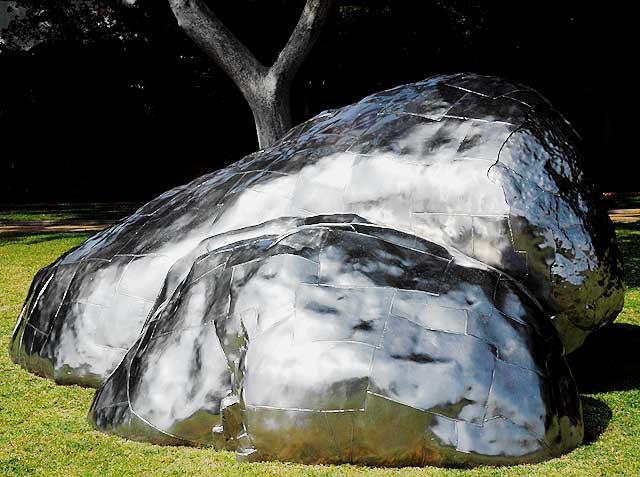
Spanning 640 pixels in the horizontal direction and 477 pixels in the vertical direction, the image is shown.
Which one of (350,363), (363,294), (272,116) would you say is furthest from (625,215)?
(350,363)

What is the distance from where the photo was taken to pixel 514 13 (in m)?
18.9

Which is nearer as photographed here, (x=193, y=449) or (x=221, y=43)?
(x=193, y=449)

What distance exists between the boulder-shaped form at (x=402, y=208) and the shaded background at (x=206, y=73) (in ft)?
44.9

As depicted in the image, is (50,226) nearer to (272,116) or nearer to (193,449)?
(272,116)

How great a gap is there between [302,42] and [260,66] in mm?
623

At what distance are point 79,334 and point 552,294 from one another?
2.76 m

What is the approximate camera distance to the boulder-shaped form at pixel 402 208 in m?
4.85

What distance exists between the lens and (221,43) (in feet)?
38.6

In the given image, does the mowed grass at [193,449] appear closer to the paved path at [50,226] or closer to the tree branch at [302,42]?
the tree branch at [302,42]

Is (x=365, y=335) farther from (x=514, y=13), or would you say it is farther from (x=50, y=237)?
(x=514, y=13)

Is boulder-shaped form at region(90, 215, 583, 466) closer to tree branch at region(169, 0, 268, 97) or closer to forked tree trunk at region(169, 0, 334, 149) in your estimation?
forked tree trunk at region(169, 0, 334, 149)

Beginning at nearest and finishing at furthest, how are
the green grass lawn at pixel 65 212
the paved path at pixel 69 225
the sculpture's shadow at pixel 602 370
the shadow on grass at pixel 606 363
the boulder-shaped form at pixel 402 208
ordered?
1. the sculpture's shadow at pixel 602 370
2. the boulder-shaped form at pixel 402 208
3. the shadow on grass at pixel 606 363
4. the paved path at pixel 69 225
5. the green grass lawn at pixel 65 212

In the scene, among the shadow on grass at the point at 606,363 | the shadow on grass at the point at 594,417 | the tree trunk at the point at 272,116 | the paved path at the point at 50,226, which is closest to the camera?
the shadow on grass at the point at 594,417

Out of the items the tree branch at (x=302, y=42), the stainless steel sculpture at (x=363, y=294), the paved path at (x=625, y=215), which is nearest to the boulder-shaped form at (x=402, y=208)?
the stainless steel sculpture at (x=363, y=294)
